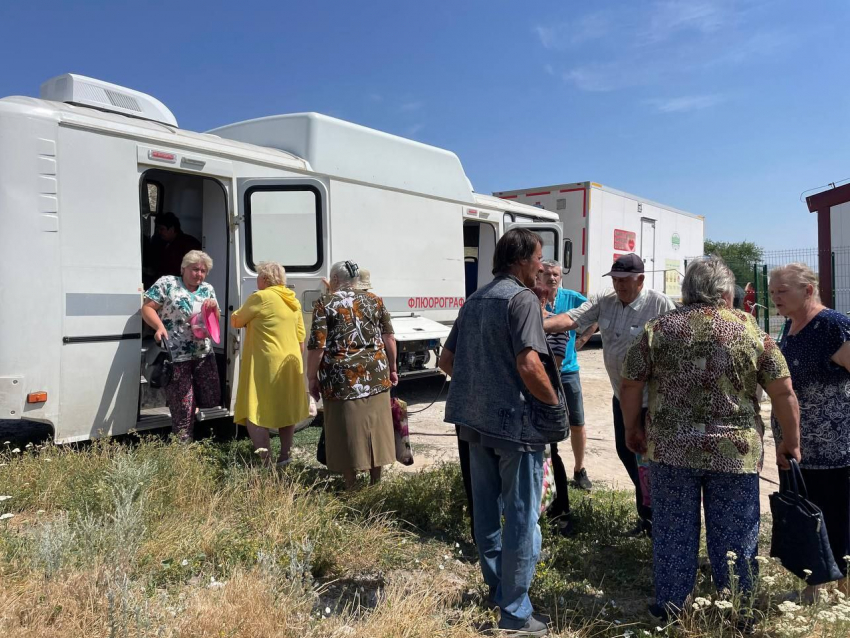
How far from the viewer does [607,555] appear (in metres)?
3.68

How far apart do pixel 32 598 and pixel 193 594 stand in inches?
23.0

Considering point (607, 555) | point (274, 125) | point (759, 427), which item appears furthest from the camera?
point (274, 125)

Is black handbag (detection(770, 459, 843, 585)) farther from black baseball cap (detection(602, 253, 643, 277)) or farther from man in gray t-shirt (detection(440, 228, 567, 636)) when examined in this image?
black baseball cap (detection(602, 253, 643, 277))

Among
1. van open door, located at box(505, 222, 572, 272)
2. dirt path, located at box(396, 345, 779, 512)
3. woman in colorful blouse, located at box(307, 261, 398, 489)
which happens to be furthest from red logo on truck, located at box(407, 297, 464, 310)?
woman in colorful blouse, located at box(307, 261, 398, 489)

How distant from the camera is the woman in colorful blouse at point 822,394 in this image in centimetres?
308

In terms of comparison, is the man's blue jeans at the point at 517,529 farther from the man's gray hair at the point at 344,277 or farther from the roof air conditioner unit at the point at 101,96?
the roof air conditioner unit at the point at 101,96

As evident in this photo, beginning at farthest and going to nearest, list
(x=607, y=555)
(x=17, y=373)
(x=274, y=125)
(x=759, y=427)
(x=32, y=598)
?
(x=274, y=125)
(x=17, y=373)
(x=607, y=555)
(x=759, y=427)
(x=32, y=598)

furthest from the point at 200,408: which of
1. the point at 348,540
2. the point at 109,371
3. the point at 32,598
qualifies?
the point at 32,598

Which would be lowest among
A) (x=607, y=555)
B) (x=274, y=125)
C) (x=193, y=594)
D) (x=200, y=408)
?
(x=607, y=555)

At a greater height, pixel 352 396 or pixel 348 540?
pixel 352 396

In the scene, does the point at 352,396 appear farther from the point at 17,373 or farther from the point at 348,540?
the point at 17,373

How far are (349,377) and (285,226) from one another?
7.50ft

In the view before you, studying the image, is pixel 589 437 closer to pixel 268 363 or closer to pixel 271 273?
pixel 268 363

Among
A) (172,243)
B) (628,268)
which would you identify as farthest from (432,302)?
(628,268)
